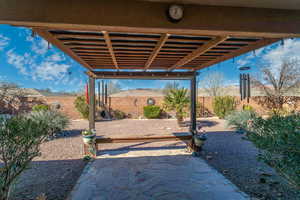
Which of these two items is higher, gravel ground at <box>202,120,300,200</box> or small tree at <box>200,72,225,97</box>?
small tree at <box>200,72,225,97</box>

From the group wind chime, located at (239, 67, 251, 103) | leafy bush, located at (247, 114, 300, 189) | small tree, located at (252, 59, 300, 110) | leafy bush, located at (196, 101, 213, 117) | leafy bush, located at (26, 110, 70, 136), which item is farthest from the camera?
leafy bush, located at (196, 101, 213, 117)

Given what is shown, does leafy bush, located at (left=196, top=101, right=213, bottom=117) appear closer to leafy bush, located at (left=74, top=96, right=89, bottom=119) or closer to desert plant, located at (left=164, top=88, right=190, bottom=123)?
desert plant, located at (left=164, top=88, right=190, bottom=123)

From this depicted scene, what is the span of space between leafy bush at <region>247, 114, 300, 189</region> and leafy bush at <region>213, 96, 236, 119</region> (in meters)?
10.6

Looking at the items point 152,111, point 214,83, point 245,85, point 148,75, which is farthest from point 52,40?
point 214,83

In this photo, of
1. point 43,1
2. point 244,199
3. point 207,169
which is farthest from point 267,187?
point 43,1

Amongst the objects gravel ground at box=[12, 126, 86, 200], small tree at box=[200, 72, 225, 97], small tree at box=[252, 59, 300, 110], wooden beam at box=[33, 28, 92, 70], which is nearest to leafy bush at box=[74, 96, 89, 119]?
gravel ground at box=[12, 126, 86, 200]

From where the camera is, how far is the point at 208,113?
13.6 metres

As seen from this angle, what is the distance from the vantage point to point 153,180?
3.16 metres

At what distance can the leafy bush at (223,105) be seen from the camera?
11.9m

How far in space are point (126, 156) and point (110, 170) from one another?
974 millimetres

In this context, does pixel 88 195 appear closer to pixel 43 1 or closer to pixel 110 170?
pixel 110 170

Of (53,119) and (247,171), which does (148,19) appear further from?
(53,119)

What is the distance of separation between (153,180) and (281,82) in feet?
47.7

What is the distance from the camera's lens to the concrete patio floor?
2.67 meters
